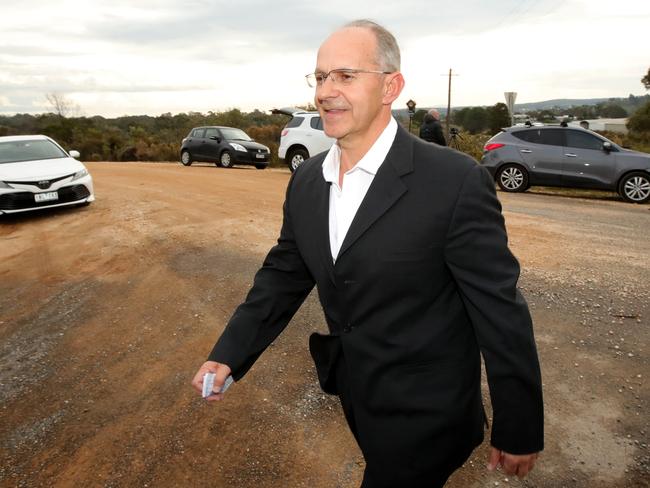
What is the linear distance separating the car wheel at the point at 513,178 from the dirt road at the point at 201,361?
431 centimetres

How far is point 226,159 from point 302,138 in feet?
14.5

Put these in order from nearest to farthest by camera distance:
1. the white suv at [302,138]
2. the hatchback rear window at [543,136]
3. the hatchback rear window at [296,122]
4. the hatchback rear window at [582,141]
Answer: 1. the hatchback rear window at [582,141]
2. the hatchback rear window at [543,136]
3. the white suv at [302,138]
4. the hatchback rear window at [296,122]

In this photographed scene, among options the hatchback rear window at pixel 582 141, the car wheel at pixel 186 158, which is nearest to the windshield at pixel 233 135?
the car wheel at pixel 186 158

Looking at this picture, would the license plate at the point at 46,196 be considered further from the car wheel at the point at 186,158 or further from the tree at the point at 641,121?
the tree at the point at 641,121

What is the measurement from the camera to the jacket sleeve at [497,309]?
1.51 metres

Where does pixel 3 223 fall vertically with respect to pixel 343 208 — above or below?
below

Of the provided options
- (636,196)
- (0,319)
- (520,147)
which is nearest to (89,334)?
(0,319)

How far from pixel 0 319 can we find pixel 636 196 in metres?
11.9

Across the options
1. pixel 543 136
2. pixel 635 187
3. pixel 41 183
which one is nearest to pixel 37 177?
pixel 41 183

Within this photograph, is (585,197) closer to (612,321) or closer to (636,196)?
(636,196)

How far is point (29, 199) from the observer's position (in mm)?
9141

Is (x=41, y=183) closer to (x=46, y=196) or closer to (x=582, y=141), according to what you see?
(x=46, y=196)

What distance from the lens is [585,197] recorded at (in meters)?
12.5

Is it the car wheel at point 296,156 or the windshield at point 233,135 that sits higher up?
the windshield at point 233,135
